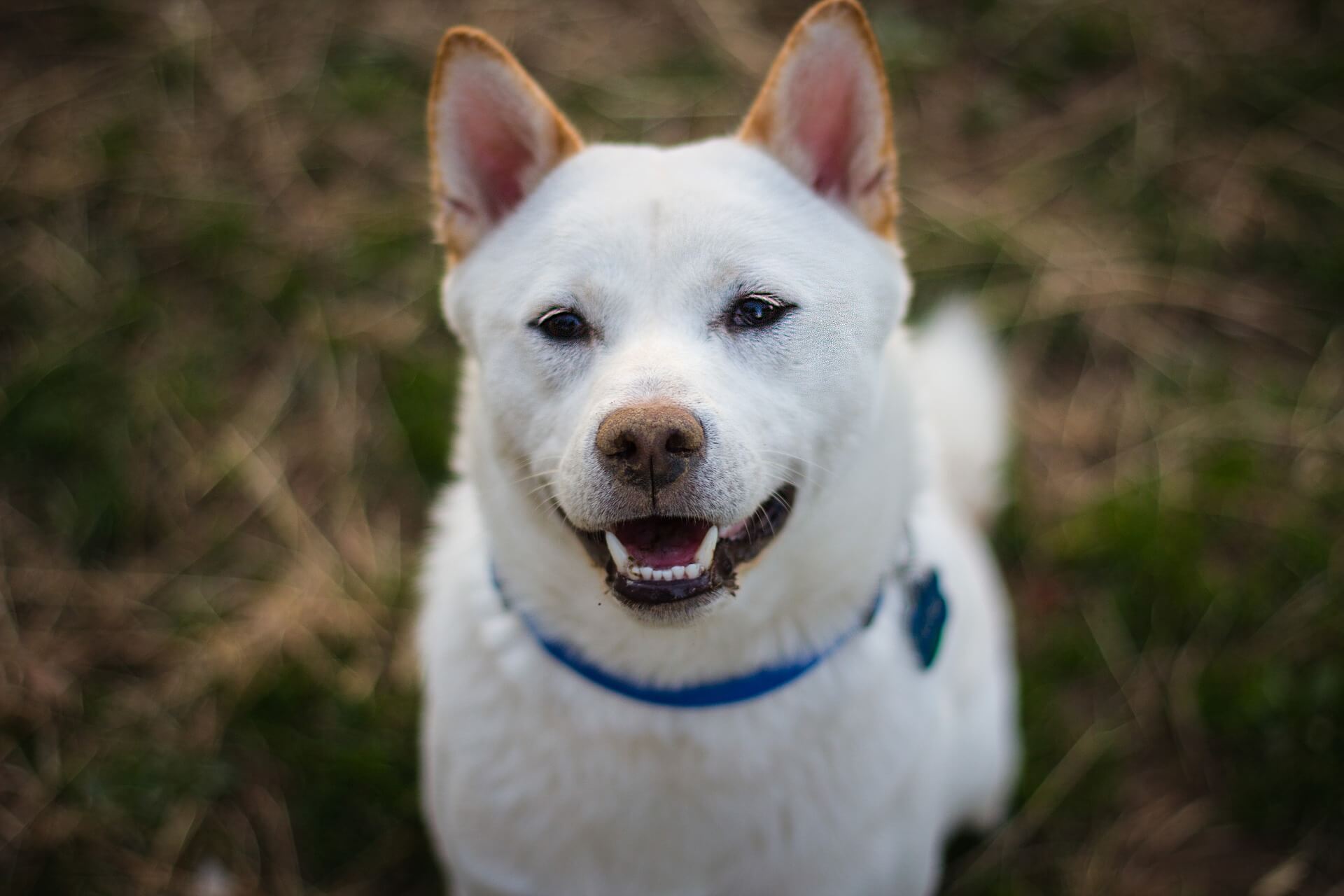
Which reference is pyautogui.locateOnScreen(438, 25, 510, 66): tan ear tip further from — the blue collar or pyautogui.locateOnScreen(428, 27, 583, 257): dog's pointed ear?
the blue collar

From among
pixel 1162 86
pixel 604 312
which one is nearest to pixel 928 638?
pixel 604 312

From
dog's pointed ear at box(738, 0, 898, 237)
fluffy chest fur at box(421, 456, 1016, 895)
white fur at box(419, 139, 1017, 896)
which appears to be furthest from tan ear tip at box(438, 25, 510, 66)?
fluffy chest fur at box(421, 456, 1016, 895)

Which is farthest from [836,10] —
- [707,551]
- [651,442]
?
[707,551]

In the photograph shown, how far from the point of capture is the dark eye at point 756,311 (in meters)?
1.73

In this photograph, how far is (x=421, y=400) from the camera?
139 inches

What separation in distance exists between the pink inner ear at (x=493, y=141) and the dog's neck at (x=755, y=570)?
0.46 metres

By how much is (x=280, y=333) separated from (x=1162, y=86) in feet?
13.0

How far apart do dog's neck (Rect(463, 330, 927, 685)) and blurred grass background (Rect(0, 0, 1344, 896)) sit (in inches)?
49.4

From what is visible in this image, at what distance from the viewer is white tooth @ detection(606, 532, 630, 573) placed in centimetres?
168

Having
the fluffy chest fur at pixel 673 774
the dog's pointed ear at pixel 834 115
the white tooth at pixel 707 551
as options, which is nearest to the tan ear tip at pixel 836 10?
the dog's pointed ear at pixel 834 115

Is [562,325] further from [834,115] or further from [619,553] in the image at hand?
[834,115]

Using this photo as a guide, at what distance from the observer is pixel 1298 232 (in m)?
3.93

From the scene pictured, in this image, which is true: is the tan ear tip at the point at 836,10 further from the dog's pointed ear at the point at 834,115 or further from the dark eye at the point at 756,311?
the dark eye at the point at 756,311

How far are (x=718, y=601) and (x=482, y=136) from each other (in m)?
1.05
